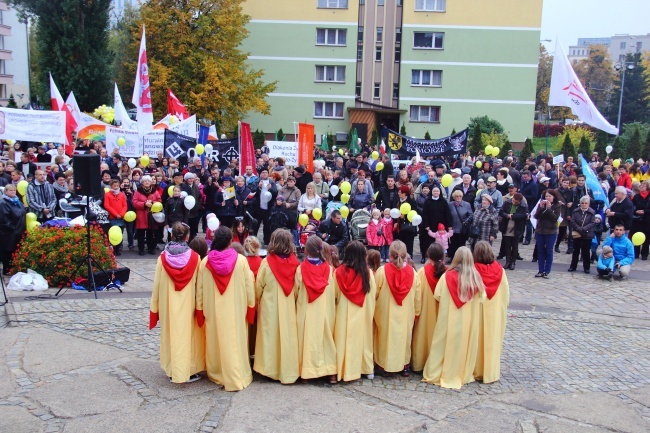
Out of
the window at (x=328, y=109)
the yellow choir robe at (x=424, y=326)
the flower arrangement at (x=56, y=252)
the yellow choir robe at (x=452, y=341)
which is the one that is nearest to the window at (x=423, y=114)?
the window at (x=328, y=109)

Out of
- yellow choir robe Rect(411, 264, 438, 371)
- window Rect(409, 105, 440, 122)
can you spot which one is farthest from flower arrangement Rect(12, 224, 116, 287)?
window Rect(409, 105, 440, 122)

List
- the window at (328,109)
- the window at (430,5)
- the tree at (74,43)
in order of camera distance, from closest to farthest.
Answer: the tree at (74,43), the window at (430,5), the window at (328,109)

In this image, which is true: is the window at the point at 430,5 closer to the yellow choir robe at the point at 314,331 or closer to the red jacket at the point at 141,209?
the red jacket at the point at 141,209

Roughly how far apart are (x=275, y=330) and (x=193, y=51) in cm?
3064

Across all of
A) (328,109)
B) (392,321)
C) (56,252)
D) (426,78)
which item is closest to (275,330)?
(392,321)

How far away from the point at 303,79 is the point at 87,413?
40.0 metres

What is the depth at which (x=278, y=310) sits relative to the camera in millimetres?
6988

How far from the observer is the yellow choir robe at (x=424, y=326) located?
7.54 meters

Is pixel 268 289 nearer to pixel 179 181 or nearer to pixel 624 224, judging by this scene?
pixel 179 181

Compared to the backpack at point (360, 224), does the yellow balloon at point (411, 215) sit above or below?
above

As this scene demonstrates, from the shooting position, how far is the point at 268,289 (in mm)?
6977

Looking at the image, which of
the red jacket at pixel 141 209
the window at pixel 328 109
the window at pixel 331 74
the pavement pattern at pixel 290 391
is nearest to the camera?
the pavement pattern at pixel 290 391

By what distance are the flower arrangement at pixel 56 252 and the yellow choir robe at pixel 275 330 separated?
5.20m

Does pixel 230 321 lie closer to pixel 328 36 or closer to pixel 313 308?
pixel 313 308
